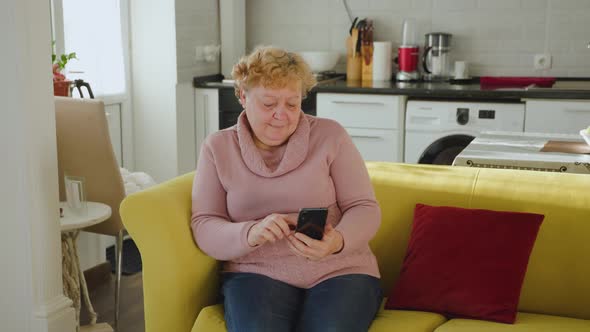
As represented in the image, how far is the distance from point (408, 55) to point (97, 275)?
216cm

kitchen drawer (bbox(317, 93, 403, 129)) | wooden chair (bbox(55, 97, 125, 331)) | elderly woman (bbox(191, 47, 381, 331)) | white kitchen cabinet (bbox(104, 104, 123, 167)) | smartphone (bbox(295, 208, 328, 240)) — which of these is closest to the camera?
smartphone (bbox(295, 208, 328, 240))

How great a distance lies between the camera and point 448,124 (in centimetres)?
421

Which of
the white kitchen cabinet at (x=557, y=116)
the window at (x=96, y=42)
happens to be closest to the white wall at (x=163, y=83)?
the window at (x=96, y=42)

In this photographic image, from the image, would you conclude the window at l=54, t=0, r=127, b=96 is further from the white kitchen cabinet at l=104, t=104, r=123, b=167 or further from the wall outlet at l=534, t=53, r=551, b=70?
the wall outlet at l=534, t=53, r=551, b=70

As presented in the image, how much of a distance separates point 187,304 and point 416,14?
10.0ft

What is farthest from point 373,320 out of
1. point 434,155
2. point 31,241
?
point 434,155

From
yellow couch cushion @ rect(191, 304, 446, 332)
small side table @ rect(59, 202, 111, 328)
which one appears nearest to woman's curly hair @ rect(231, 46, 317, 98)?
yellow couch cushion @ rect(191, 304, 446, 332)

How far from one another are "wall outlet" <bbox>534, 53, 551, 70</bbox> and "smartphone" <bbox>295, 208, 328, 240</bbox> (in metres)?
2.94

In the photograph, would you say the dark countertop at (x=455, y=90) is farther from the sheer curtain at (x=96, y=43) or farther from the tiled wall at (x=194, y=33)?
the sheer curtain at (x=96, y=43)

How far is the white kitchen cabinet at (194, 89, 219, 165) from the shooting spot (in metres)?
4.69

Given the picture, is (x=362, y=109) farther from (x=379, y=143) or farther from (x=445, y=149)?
(x=445, y=149)

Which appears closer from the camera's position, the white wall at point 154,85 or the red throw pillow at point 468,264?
the red throw pillow at point 468,264

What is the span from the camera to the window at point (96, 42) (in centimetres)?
398

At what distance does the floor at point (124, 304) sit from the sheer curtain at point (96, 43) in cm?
104
